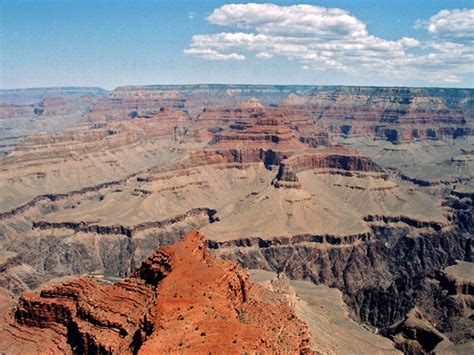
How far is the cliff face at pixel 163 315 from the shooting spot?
156 feet

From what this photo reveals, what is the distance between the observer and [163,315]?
5028 cm

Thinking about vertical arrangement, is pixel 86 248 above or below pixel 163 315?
below

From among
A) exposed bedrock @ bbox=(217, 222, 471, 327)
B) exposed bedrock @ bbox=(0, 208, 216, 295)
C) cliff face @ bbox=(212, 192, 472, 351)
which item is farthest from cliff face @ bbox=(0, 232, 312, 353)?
exposed bedrock @ bbox=(0, 208, 216, 295)

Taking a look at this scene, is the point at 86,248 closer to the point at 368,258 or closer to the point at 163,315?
the point at 368,258

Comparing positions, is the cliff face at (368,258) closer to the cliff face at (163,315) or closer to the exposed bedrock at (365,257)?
the exposed bedrock at (365,257)

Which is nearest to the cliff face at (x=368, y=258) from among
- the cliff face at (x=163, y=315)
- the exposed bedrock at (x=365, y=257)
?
Answer: the exposed bedrock at (x=365, y=257)

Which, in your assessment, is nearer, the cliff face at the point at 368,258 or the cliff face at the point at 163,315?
the cliff face at the point at 163,315

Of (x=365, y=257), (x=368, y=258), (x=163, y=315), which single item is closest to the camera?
(x=163, y=315)

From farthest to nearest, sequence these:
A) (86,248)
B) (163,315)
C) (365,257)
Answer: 1. (86,248)
2. (365,257)
3. (163,315)

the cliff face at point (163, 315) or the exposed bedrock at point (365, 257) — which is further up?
the cliff face at point (163, 315)

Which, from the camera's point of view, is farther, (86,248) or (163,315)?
(86,248)

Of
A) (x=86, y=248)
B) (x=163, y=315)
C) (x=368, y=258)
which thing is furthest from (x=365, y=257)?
(x=163, y=315)

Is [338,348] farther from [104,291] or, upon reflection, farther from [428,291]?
[428,291]

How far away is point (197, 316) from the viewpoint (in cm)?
5019
